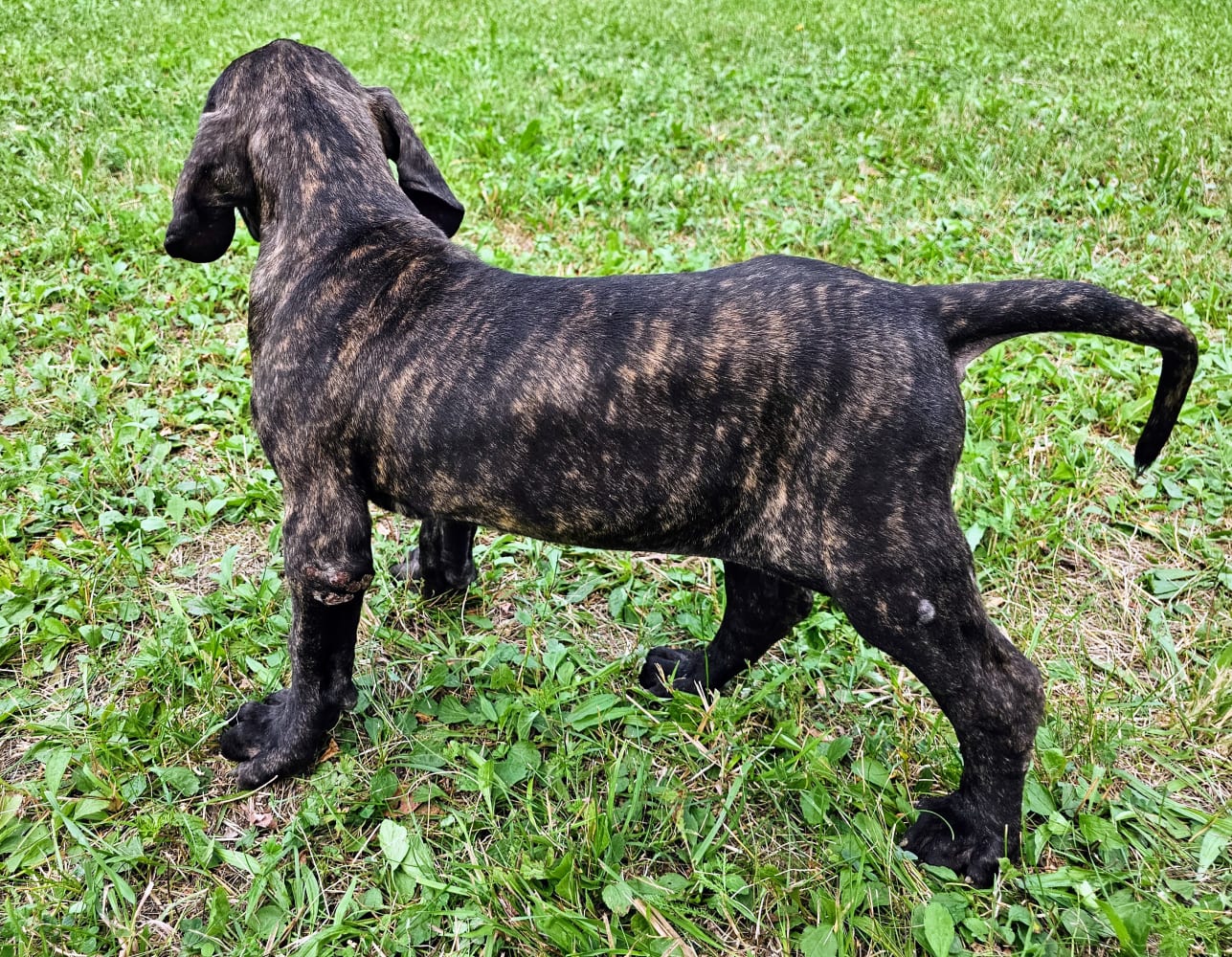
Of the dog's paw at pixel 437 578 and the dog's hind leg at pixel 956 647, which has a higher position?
the dog's hind leg at pixel 956 647

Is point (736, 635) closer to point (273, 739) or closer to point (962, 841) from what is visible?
point (962, 841)

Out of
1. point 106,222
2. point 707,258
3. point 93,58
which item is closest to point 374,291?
point 707,258

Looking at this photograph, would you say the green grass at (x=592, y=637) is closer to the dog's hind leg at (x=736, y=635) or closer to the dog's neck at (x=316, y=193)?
the dog's hind leg at (x=736, y=635)

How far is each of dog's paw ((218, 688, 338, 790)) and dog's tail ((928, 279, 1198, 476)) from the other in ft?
7.61

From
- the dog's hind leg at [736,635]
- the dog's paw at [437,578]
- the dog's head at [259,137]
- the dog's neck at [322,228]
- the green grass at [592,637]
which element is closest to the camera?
the green grass at [592,637]

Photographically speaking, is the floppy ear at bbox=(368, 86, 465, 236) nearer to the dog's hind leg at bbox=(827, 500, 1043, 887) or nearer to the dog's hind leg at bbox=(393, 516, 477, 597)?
the dog's hind leg at bbox=(393, 516, 477, 597)

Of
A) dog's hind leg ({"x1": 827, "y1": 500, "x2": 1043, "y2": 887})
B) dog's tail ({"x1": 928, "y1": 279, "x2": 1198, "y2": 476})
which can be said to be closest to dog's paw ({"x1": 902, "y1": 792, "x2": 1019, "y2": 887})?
dog's hind leg ({"x1": 827, "y1": 500, "x2": 1043, "y2": 887})

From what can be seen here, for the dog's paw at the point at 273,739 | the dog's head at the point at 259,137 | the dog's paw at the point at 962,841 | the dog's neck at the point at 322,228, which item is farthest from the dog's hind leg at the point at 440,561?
the dog's paw at the point at 962,841

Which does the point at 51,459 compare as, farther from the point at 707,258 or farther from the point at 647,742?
the point at 707,258

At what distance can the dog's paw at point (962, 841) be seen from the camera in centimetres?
288

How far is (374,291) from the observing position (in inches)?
113

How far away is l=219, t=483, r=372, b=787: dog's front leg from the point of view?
2887 mm

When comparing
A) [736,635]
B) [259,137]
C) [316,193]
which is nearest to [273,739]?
[736,635]

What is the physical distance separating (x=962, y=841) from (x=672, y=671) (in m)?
1.15
